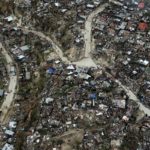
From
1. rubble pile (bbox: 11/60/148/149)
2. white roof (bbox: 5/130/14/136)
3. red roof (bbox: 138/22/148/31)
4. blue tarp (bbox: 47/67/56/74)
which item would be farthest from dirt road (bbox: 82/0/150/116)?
white roof (bbox: 5/130/14/136)

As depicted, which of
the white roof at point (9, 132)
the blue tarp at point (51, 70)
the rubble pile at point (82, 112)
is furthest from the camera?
the blue tarp at point (51, 70)

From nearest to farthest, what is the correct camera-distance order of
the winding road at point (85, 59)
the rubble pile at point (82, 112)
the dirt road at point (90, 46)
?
the rubble pile at point (82, 112), the dirt road at point (90, 46), the winding road at point (85, 59)

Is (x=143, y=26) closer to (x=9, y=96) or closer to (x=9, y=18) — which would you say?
(x=9, y=18)

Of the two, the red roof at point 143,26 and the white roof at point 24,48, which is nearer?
the red roof at point 143,26

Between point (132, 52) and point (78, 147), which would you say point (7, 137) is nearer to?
point (78, 147)

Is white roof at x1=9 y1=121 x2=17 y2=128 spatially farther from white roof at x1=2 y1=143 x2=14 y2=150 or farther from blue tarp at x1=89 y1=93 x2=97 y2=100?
blue tarp at x1=89 y1=93 x2=97 y2=100

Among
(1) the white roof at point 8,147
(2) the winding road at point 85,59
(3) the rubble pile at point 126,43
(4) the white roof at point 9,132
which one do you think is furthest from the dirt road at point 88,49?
(1) the white roof at point 8,147

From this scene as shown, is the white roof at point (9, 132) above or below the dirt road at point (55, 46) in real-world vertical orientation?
below

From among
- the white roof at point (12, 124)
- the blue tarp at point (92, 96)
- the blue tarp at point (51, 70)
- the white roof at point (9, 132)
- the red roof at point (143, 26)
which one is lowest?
the white roof at point (9, 132)

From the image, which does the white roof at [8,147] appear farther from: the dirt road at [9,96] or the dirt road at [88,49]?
the dirt road at [88,49]

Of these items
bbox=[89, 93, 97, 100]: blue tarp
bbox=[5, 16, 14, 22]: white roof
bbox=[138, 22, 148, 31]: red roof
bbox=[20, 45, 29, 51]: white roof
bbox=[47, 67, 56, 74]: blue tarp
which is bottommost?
bbox=[89, 93, 97, 100]: blue tarp

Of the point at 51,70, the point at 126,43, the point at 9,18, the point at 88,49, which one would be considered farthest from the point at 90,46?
the point at 9,18

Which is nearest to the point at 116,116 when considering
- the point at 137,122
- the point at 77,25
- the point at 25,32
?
the point at 137,122
